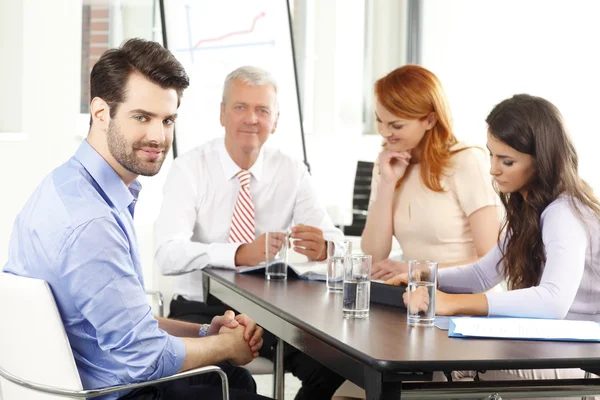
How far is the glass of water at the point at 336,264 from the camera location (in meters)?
2.42

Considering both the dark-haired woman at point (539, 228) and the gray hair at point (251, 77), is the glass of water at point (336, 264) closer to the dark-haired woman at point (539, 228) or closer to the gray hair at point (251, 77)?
the dark-haired woman at point (539, 228)

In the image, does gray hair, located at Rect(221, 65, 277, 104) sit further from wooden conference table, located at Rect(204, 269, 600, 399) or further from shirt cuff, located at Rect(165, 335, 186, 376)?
shirt cuff, located at Rect(165, 335, 186, 376)

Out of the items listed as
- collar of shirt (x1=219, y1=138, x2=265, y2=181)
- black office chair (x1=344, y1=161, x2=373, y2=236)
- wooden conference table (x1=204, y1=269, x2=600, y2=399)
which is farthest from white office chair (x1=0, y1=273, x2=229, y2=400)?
black office chair (x1=344, y1=161, x2=373, y2=236)

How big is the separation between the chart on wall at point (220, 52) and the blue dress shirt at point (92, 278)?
3198 mm

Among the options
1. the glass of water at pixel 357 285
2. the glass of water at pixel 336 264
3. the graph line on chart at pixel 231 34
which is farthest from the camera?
the graph line on chart at pixel 231 34

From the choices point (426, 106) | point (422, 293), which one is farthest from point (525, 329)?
point (426, 106)

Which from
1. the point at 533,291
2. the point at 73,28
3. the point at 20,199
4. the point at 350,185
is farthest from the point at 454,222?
the point at 350,185

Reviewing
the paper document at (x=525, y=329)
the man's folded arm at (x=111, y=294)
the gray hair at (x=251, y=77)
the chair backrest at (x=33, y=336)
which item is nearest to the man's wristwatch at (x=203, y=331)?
the man's folded arm at (x=111, y=294)

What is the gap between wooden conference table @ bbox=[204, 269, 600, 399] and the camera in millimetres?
1473

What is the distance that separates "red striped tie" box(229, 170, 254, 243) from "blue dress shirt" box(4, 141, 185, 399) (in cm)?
149

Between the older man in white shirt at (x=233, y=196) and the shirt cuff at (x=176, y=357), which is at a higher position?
the older man in white shirt at (x=233, y=196)

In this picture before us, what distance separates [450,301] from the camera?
1.96 metres

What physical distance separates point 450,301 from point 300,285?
27.0 inches

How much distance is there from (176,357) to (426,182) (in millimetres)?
1501
